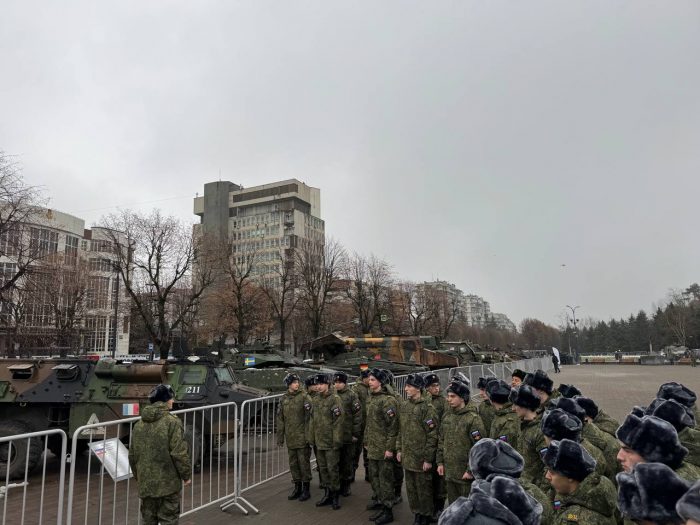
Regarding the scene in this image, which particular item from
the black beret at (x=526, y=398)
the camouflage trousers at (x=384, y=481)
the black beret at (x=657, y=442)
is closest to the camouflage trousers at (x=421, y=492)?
the camouflage trousers at (x=384, y=481)

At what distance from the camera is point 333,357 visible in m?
20.6

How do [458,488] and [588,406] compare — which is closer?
[588,406]

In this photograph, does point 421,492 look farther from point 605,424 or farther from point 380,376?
point 605,424

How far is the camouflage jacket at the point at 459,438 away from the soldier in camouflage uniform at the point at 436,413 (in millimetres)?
314

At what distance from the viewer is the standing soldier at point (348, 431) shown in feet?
23.7

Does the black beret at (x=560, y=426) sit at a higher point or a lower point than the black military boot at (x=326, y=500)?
higher

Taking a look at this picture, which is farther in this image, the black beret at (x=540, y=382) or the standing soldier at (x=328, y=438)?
the standing soldier at (x=328, y=438)

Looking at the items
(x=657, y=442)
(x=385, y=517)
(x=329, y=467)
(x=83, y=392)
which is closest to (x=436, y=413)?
(x=385, y=517)

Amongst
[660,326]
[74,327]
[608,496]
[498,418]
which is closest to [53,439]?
[498,418]

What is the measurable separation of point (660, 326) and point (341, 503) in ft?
281

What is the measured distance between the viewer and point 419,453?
583 centimetres

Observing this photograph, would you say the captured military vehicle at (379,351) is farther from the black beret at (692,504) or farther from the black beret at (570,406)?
the black beret at (692,504)

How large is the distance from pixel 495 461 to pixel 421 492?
3.58 metres

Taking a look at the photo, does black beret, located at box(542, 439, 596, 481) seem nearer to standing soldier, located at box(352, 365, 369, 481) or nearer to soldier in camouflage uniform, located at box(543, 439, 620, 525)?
soldier in camouflage uniform, located at box(543, 439, 620, 525)
